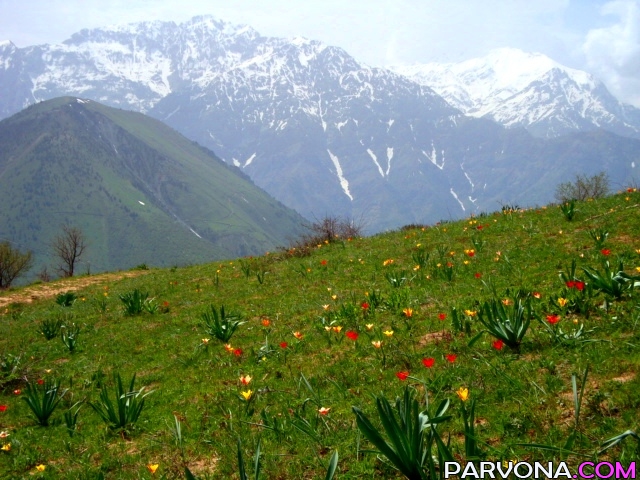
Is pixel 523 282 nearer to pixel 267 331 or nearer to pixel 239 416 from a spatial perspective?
pixel 267 331

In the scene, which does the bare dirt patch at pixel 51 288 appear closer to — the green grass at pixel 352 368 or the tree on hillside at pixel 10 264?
the green grass at pixel 352 368

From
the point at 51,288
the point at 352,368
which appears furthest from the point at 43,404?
the point at 51,288

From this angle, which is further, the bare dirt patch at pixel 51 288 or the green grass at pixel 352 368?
the bare dirt patch at pixel 51 288

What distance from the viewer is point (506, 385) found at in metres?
4.80

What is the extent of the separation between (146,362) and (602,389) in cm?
767

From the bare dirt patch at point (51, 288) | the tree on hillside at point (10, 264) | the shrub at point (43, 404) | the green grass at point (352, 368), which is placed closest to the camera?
the green grass at point (352, 368)

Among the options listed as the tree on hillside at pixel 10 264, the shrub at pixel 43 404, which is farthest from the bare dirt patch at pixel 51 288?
the tree on hillside at pixel 10 264

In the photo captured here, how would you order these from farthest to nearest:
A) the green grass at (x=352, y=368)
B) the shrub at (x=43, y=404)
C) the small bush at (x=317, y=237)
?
the small bush at (x=317, y=237)
the shrub at (x=43, y=404)
the green grass at (x=352, y=368)

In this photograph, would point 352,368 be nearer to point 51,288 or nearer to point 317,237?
point 317,237

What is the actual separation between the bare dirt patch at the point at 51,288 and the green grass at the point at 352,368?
9438 mm

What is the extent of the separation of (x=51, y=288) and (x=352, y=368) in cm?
2290

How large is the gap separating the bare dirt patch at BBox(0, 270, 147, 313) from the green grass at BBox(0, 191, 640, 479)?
31.0ft

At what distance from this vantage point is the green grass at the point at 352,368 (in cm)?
420

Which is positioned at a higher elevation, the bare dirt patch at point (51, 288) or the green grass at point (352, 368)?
the bare dirt patch at point (51, 288)
